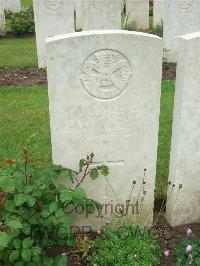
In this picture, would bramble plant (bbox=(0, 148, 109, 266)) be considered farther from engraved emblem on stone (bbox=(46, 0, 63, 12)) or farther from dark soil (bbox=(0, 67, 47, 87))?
engraved emblem on stone (bbox=(46, 0, 63, 12))

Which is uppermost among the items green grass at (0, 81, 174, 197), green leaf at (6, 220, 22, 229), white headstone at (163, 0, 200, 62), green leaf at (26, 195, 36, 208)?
white headstone at (163, 0, 200, 62)

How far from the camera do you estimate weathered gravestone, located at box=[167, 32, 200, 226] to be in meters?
3.04

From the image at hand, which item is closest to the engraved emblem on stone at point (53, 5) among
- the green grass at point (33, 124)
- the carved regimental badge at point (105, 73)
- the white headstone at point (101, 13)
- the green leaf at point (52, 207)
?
the white headstone at point (101, 13)

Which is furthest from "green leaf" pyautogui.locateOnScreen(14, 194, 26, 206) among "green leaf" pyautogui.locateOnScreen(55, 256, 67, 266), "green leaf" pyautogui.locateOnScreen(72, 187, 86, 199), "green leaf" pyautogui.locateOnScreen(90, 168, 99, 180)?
"green leaf" pyautogui.locateOnScreen(90, 168, 99, 180)

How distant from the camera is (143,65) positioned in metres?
3.04

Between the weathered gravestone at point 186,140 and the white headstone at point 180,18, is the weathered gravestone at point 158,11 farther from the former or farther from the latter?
the weathered gravestone at point 186,140

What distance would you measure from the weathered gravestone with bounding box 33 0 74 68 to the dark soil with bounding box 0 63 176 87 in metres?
0.40

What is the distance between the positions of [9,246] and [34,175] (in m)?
0.51

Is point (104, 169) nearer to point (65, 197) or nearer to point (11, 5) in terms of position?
point (65, 197)

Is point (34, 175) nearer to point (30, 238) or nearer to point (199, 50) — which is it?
point (30, 238)

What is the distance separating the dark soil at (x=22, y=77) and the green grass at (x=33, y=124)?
452 millimetres

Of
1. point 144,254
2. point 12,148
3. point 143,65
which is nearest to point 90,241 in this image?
point 144,254

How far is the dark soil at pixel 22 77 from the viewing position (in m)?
7.69

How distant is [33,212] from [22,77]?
5.57 meters
